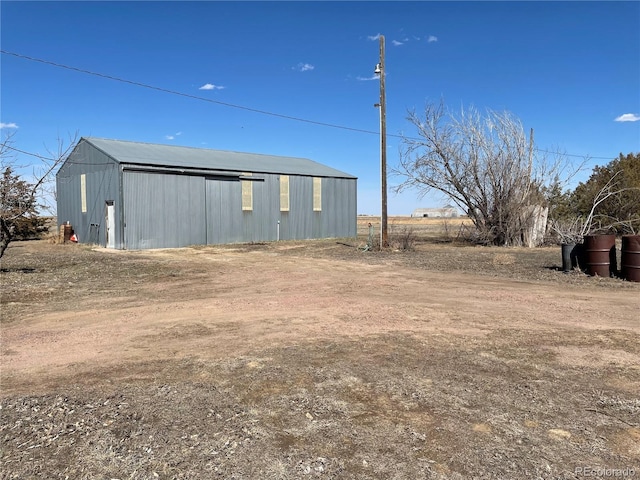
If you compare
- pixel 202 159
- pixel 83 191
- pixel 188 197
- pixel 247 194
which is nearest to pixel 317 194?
pixel 247 194

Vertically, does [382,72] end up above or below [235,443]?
above

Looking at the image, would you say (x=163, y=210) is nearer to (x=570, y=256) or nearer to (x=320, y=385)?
(x=570, y=256)

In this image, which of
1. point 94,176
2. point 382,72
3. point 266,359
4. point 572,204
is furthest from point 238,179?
point 266,359

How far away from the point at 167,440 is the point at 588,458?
2908mm

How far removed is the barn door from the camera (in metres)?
22.8

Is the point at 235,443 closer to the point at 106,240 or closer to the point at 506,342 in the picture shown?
the point at 506,342

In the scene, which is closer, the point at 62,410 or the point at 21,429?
the point at 21,429

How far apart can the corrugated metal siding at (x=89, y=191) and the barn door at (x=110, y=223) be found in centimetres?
35

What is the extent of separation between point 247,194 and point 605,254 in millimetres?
18702

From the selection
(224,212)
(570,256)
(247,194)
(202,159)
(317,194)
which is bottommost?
(570,256)

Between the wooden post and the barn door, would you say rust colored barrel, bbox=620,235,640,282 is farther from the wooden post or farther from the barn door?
the barn door

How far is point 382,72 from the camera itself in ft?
64.4

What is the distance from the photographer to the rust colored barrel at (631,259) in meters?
11.4

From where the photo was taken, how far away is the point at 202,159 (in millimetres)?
27266
